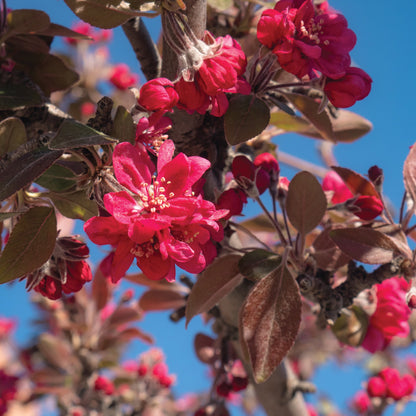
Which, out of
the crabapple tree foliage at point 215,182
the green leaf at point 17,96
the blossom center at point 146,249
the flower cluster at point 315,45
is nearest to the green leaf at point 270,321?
the crabapple tree foliage at point 215,182

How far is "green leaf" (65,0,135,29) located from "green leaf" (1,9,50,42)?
0.35 m

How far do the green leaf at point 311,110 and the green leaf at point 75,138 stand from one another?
0.57 m

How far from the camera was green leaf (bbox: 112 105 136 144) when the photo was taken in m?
0.84

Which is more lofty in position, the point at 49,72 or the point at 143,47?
the point at 49,72

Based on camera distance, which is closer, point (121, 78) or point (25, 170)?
point (25, 170)

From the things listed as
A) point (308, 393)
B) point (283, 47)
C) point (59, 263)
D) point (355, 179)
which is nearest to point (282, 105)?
point (283, 47)

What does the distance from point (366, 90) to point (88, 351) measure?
1672 millimetres

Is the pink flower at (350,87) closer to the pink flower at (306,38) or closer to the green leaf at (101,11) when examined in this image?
the pink flower at (306,38)

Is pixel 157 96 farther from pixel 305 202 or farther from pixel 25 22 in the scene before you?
pixel 25 22

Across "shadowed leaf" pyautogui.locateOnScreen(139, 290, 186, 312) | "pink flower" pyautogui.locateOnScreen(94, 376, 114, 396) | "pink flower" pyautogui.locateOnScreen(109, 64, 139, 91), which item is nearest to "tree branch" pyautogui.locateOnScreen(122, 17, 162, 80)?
"shadowed leaf" pyautogui.locateOnScreen(139, 290, 186, 312)

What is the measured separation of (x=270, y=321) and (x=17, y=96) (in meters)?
0.76

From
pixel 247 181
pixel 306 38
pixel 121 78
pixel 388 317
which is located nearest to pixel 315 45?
pixel 306 38

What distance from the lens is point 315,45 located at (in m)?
0.91

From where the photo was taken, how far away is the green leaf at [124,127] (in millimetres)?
840
